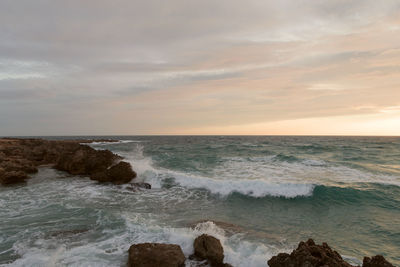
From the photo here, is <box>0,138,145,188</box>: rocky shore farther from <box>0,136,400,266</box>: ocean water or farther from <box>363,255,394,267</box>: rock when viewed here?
<box>363,255,394,267</box>: rock

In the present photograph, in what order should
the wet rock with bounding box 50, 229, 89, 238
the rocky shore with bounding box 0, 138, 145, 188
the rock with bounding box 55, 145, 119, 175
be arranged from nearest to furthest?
the wet rock with bounding box 50, 229, 89, 238 → the rocky shore with bounding box 0, 138, 145, 188 → the rock with bounding box 55, 145, 119, 175

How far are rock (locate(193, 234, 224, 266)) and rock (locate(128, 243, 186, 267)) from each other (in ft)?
1.49

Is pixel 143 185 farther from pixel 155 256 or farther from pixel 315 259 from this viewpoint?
pixel 315 259

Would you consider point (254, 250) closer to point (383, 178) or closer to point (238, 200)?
point (238, 200)

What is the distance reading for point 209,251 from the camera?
5.63 metres

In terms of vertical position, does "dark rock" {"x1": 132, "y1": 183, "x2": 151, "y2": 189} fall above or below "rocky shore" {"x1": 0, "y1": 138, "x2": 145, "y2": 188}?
below

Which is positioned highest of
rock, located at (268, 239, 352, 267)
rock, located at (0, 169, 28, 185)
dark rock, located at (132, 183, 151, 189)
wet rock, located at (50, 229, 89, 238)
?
rock, located at (268, 239, 352, 267)

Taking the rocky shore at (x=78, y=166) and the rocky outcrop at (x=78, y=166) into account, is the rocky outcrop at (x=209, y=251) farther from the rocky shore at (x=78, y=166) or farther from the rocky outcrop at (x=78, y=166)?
the rocky outcrop at (x=78, y=166)

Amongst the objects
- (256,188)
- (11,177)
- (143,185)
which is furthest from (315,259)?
(11,177)

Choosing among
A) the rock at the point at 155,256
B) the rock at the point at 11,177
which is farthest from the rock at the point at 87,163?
the rock at the point at 155,256

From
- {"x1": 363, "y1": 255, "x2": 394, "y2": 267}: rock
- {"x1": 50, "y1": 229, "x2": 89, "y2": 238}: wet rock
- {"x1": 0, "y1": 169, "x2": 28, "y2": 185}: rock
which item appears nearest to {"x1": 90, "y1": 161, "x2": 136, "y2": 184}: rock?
{"x1": 0, "y1": 169, "x2": 28, "y2": 185}: rock

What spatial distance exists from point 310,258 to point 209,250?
7.47 ft

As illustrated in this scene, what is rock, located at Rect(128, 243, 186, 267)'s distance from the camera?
5234 mm

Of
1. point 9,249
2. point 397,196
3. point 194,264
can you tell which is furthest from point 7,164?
point 397,196
